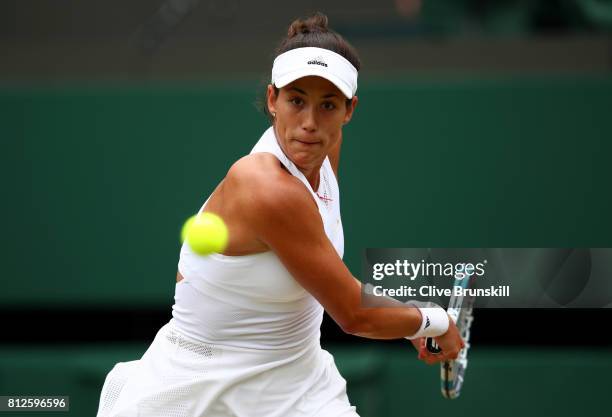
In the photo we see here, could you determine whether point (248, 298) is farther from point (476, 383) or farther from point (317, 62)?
point (476, 383)

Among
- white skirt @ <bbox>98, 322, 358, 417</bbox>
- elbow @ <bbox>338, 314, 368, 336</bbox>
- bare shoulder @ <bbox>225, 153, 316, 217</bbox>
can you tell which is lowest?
white skirt @ <bbox>98, 322, 358, 417</bbox>

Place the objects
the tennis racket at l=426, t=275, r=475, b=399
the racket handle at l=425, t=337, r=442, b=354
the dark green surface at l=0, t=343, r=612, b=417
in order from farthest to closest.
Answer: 1. the dark green surface at l=0, t=343, r=612, b=417
2. the tennis racket at l=426, t=275, r=475, b=399
3. the racket handle at l=425, t=337, r=442, b=354

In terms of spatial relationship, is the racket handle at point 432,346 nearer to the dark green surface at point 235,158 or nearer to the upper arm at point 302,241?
the upper arm at point 302,241

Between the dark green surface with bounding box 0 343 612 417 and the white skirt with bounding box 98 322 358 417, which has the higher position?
the dark green surface with bounding box 0 343 612 417

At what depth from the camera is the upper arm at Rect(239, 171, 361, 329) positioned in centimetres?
272

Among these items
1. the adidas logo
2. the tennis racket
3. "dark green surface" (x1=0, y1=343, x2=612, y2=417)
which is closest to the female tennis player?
the adidas logo

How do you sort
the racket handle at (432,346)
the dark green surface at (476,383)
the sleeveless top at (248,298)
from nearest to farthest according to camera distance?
the sleeveless top at (248,298), the racket handle at (432,346), the dark green surface at (476,383)

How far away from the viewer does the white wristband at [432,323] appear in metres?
3.00

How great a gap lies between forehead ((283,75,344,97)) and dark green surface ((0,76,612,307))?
279 cm

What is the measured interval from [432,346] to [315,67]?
957 mm

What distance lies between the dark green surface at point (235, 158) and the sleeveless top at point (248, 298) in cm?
260

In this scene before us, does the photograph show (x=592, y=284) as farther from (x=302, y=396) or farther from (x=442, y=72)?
(x=442, y=72)

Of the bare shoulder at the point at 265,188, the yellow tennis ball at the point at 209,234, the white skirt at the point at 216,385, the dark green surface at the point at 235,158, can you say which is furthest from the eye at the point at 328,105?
the dark green surface at the point at 235,158

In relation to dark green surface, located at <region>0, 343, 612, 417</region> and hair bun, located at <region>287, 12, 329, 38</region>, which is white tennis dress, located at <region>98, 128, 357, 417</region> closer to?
hair bun, located at <region>287, 12, 329, 38</region>
